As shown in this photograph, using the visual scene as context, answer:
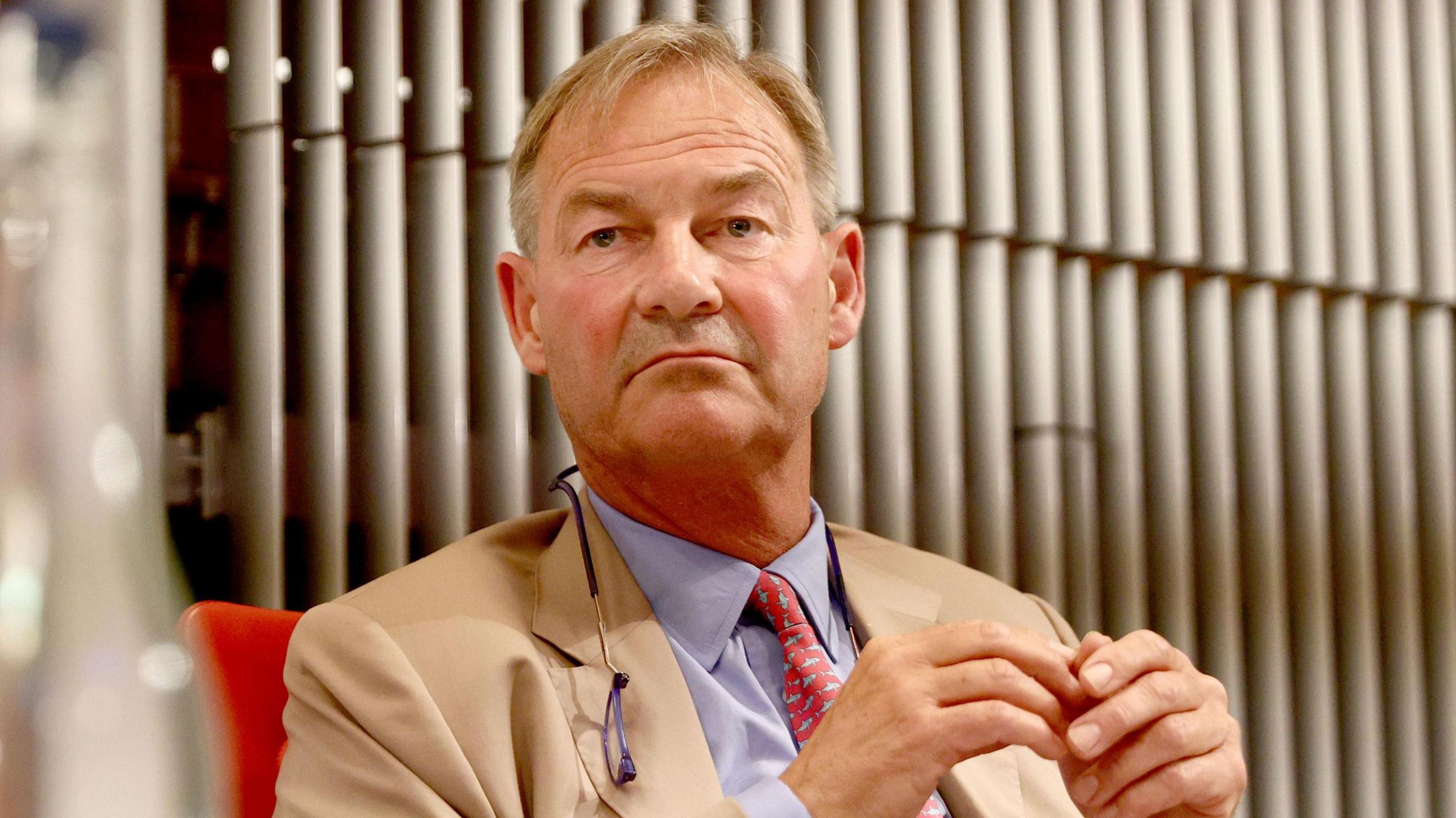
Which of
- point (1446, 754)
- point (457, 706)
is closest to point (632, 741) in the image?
point (457, 706)

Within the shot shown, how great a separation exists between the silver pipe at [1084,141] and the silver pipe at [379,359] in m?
1.12

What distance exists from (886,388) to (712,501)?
679 mm

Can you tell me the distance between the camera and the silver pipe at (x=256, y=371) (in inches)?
69.8

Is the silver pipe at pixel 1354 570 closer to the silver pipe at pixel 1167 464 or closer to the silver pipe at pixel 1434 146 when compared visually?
the silver pipe at pixel 1434 146

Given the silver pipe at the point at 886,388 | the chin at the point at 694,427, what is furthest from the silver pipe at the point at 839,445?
the chin at the point at 694,427

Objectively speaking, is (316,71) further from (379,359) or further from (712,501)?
(712,501)

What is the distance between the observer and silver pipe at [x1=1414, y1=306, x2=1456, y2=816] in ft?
7.86

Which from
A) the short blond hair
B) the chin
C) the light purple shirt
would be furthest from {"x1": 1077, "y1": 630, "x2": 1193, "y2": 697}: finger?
the short blond hair

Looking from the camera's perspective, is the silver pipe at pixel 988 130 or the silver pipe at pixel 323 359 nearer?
the silver pipe at pixel 323 359

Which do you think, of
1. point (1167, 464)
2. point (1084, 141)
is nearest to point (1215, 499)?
point (1167, 464)

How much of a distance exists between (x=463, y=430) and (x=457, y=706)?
0.70 metres

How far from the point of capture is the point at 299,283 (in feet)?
6.04

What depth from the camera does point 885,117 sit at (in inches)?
85.8

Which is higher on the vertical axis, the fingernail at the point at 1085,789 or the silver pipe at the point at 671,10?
the silver pipe at the point at 671,10
